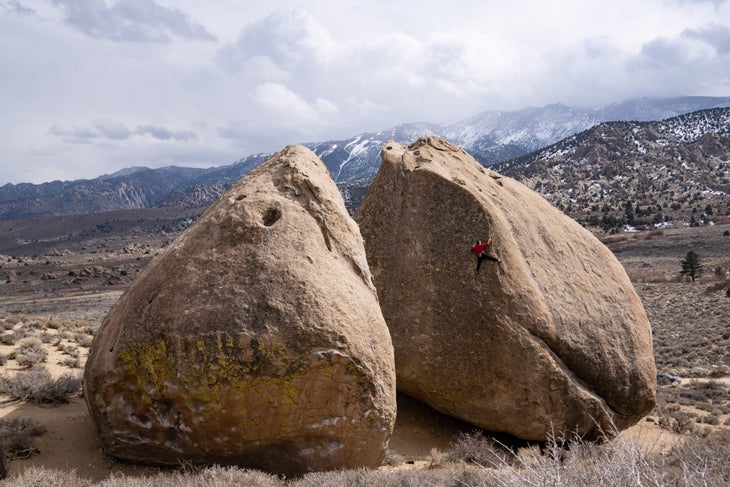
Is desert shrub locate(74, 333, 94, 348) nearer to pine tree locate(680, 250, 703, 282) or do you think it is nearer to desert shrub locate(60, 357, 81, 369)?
desert shrub locate(60, 357, 81, 369)

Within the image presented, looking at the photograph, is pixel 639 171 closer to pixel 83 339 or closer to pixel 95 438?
pixel 83 339

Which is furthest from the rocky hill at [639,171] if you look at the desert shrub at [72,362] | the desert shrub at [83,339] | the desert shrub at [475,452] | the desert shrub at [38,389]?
the desert shrub at [38,389]

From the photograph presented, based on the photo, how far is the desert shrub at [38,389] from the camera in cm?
764

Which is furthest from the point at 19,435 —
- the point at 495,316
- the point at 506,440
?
the point at 506,440

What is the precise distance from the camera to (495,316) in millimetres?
7598

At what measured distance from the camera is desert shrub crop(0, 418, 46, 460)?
19.6 ft

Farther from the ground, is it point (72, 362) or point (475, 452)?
point (72, 362)

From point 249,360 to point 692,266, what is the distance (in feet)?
126

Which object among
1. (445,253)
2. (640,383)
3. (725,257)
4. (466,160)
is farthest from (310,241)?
(725,257)

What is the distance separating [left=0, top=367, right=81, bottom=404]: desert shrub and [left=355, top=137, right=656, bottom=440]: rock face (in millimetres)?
5085

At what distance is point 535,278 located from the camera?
814 cm

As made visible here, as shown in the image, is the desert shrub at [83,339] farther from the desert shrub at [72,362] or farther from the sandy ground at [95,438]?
the sandy ground at [95,438]

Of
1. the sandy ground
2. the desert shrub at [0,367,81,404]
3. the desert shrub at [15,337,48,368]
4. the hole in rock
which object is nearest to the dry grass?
the sandy ground

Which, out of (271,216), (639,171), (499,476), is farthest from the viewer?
(639,171)
